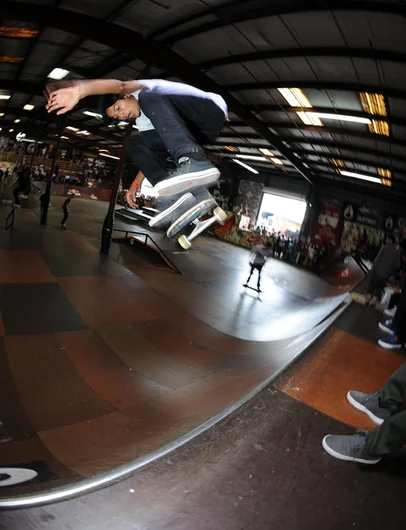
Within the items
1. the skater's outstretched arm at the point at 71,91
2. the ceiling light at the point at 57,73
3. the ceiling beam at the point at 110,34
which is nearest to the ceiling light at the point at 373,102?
the ceiling beam at the point at 110,34

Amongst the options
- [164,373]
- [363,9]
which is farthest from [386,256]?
[164,373]

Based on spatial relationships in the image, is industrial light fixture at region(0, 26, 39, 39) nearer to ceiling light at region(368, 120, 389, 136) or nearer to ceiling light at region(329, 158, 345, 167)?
ceiling light at region(329, 158, 345, 167)

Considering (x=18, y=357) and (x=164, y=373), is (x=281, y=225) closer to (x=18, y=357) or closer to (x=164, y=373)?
(x=164, y=373)

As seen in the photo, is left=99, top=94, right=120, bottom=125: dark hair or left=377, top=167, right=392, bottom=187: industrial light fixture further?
left=377, top=167, right=392, bottom=187: industrial light fixture

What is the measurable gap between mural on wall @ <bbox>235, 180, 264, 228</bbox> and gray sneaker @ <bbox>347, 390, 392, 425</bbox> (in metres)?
4.47

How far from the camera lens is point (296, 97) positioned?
17.3 feet

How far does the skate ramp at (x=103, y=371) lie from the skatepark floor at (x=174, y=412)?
23 millimetres

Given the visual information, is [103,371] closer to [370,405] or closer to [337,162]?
[370,405]

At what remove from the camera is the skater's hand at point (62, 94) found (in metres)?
1.26

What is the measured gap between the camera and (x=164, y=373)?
4.02m

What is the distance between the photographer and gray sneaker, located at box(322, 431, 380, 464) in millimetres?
1576

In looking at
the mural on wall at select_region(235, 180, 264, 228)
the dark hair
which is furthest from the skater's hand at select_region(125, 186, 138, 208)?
the mural on wall at select_region(235, 180, 264, 228)

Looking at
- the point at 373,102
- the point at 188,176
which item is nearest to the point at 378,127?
→ the point at 373,102

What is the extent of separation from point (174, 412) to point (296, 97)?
594 centimetres
